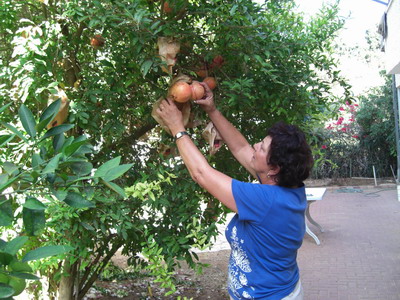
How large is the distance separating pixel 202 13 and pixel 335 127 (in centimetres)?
1483

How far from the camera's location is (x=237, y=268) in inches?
90.7

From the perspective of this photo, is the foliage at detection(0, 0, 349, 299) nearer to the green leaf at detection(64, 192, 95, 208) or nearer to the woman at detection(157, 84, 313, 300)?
the woman at detection(157, 84, 313, 300)

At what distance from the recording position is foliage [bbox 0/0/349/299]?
2262 millimetres

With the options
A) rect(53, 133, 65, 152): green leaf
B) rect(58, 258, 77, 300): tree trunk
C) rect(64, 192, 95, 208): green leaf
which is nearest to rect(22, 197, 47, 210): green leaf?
rect(64, 192, 95, 208): green leaf

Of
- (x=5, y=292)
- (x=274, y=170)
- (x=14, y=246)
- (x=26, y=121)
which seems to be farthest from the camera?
(x=274, y=170)

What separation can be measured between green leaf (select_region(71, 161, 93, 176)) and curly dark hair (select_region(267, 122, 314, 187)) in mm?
1230

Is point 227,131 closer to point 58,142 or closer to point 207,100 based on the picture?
point 207,100

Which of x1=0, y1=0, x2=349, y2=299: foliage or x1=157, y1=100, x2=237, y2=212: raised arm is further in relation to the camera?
x1=0, y1=0, x2=349, y2=299: foliage

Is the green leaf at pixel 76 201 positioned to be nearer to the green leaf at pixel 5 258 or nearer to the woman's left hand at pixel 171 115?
the green leaf at pixel 5 258

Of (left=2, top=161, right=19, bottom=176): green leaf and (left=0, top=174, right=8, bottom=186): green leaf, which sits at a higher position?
(left=2, top=161, right=19, bottom=176): green leaf

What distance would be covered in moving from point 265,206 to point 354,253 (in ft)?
20.3

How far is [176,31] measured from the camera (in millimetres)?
2297

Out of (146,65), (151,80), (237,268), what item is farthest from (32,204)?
(151,80)

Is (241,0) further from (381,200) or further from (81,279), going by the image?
(381,200)
